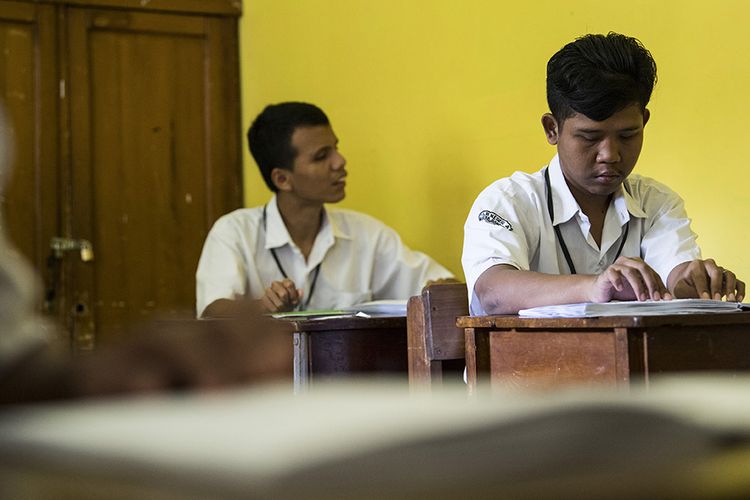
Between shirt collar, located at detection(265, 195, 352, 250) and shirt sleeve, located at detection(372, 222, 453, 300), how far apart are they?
12cm

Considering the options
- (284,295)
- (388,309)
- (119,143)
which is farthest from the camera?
(119,143)

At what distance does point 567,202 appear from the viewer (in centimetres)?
226

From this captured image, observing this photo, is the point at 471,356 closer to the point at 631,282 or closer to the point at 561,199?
the point at 631,282

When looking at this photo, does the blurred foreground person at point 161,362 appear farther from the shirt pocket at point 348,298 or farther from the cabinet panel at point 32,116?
the cabinet panel at point 32,116

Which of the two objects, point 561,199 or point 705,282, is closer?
point 705,282

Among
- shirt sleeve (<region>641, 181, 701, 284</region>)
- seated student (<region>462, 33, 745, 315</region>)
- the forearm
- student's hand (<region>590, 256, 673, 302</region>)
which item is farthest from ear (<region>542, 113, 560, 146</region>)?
student's hand (<region>590, 256, 673, 302</region>)

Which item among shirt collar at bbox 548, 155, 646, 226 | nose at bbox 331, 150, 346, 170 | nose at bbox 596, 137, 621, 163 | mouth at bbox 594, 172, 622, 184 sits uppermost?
nose at bbox 331, 150, 346, 170

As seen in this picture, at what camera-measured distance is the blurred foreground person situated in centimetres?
35

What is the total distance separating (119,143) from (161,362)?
3.96 meters

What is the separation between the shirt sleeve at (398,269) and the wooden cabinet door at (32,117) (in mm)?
1287

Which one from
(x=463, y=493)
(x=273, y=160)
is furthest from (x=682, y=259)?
(x=463, y=493)

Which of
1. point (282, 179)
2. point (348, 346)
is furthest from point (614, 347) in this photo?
point (282, 179)

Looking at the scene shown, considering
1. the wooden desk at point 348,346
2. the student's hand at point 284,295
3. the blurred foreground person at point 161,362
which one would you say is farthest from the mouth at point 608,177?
the blurred foreground person at point 161,362

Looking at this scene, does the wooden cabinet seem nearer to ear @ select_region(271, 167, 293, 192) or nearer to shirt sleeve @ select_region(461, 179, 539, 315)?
ear @ select_region(271, 167, 293, 192)
